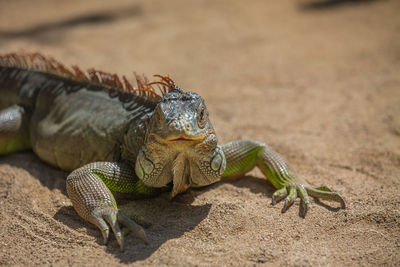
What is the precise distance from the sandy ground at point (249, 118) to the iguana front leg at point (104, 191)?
131 mm

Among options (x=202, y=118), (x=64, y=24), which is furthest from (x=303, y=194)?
(x=64, y=24)

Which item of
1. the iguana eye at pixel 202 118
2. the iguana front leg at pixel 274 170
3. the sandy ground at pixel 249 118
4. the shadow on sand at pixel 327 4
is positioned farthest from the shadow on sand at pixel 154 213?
Answer: the shadow on sand at pixel 327 4

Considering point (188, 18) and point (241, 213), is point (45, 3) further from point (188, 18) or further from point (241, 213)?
point (241, 213)

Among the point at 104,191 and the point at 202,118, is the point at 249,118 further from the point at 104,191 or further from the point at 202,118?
the point at 104,191

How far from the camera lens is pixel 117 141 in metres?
4.15

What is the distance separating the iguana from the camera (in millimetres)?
3209

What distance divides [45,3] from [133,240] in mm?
11170

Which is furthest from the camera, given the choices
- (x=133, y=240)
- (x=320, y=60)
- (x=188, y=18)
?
(x=188, y=18)

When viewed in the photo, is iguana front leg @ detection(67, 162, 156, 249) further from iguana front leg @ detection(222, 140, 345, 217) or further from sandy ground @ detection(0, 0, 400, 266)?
iguana front leg @ detection(222, 140, 345, 217)

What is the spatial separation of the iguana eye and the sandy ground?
91 centimetres

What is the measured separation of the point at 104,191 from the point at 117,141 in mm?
771

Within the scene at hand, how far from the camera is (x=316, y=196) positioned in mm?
3838

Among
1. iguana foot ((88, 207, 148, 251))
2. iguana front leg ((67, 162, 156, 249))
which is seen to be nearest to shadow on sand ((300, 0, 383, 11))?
iguana front leg ((67, 162, 156, 249))

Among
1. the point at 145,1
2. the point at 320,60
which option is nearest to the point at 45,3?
the point at 145,1
